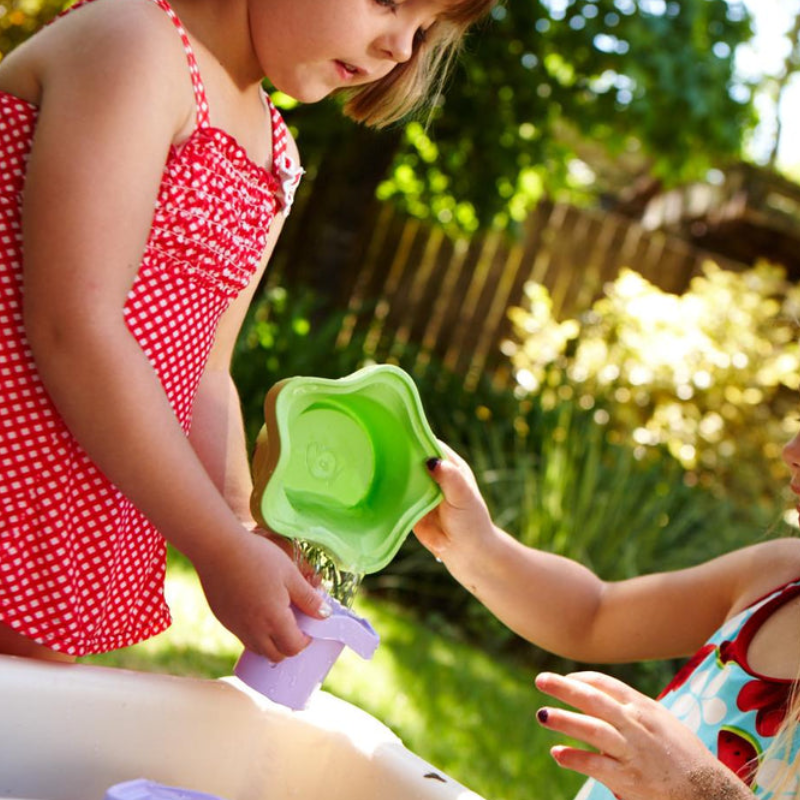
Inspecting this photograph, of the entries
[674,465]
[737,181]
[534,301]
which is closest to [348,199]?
[534,301]

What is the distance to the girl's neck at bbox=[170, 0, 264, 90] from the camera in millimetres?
1299

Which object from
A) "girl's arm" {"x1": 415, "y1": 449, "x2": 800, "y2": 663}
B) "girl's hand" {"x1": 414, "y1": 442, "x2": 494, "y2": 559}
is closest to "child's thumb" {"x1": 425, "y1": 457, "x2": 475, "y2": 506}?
"girl's hand" {"x1": 414, "y1": 442, "x2": 494, "y2": 559}

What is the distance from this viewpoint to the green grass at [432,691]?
3223mm

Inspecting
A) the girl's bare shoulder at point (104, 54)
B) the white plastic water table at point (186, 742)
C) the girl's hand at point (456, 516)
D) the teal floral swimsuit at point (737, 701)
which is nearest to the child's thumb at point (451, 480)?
the girl's hand at point (456, 516)

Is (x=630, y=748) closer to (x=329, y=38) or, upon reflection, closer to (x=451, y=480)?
(x=451, y=480)

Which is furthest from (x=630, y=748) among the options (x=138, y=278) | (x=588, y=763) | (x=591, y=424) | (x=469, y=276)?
(x=469, y=276)

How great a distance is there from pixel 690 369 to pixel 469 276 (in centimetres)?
197

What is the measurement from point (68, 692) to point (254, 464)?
31cm

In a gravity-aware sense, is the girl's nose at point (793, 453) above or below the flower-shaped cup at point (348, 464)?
above

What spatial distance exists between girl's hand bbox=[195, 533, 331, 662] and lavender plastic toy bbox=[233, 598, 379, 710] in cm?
9

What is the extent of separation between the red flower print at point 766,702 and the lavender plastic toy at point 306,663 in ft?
1.94

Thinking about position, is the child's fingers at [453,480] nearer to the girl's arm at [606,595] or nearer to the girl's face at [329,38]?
the girl's arm at [606,595]

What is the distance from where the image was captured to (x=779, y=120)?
50.3 ft

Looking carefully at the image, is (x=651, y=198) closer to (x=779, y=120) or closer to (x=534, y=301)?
(x=779, y=120)
